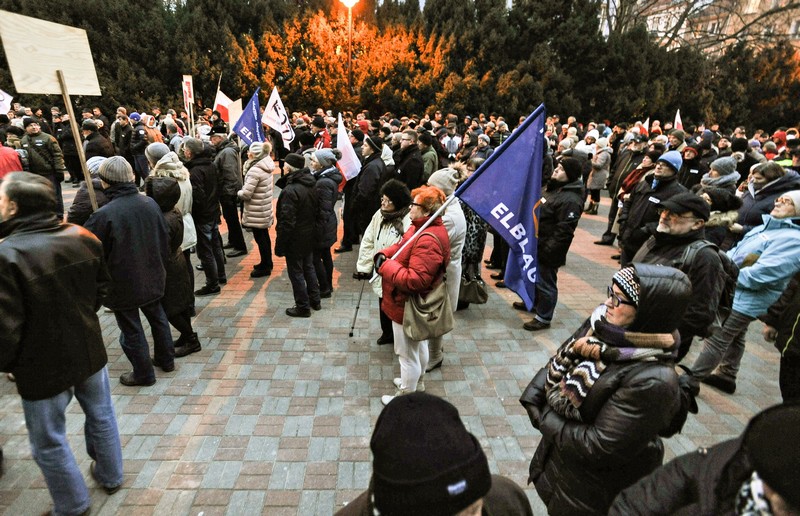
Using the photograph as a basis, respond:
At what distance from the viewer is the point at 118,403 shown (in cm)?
411

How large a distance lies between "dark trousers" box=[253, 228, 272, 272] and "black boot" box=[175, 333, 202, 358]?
91.9 inches

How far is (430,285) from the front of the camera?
3.71 meters

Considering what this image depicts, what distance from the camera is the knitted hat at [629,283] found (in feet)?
6.97

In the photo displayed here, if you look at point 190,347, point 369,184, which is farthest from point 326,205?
point 190,347

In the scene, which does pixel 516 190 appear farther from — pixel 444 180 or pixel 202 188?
pixel 202 188

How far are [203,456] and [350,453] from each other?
1.13 meters

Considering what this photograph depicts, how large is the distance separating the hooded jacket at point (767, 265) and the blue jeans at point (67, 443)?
508 centimetres

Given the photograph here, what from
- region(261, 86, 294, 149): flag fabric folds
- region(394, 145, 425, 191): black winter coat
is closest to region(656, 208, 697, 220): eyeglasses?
region(394, 145, 425, 191): black winter coat

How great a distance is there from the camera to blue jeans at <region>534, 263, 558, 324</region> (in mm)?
5621

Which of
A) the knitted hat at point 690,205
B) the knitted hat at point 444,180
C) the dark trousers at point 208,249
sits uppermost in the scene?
the knitted hat at point 444,180

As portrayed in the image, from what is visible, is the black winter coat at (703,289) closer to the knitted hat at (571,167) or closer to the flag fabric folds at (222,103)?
the knitted hat at (571,167)

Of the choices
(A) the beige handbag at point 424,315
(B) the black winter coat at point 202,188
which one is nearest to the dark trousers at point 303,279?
(B) the black winter coat at point 202,188

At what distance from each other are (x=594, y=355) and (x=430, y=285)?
1.73 metres

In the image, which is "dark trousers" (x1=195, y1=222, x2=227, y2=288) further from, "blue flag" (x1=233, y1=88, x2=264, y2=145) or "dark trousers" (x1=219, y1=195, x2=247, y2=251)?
"blue flag" (x1=233, y1=88, x2=264, y2=145)
